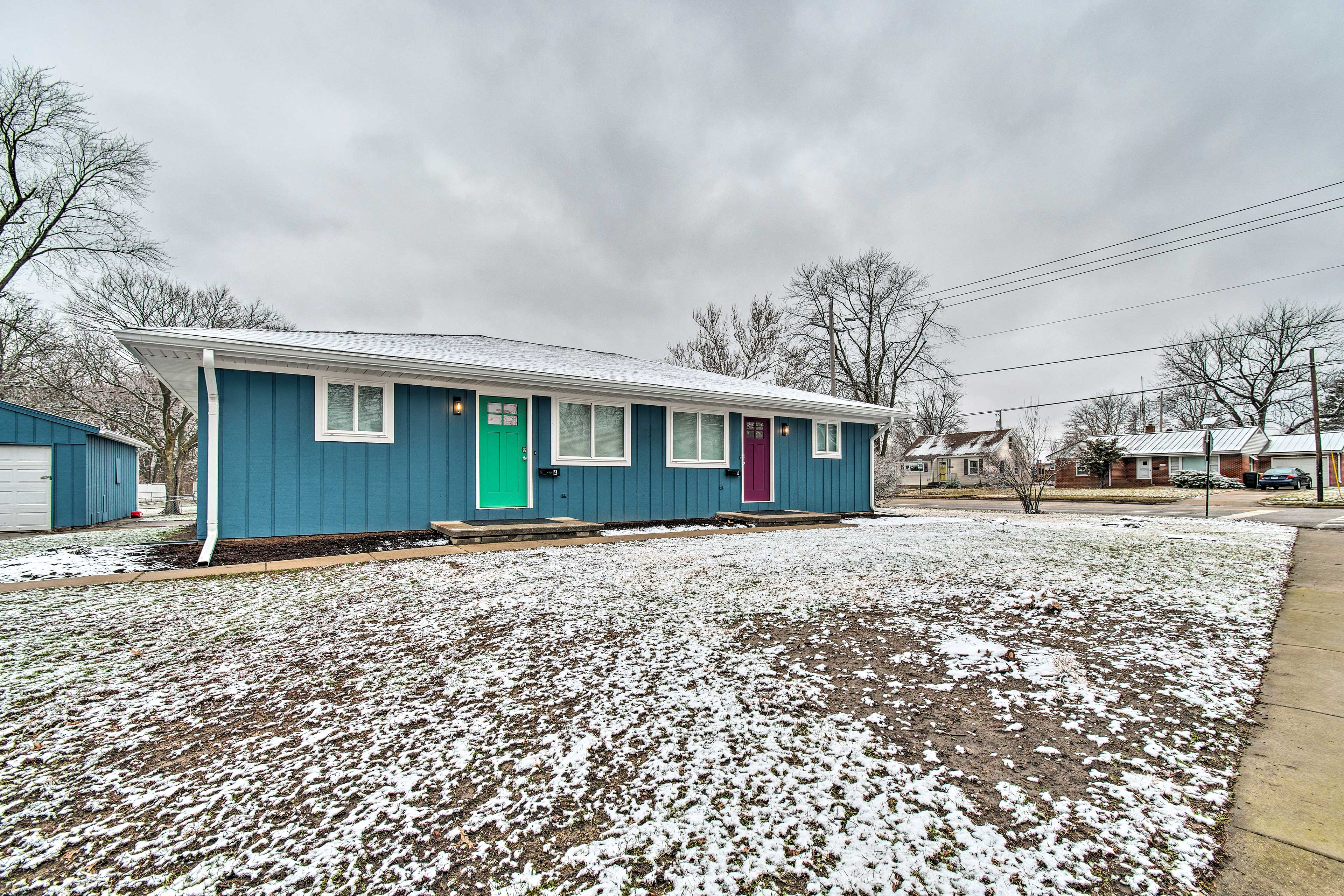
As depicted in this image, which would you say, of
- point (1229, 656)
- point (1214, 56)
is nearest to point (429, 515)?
point (1229, 656)

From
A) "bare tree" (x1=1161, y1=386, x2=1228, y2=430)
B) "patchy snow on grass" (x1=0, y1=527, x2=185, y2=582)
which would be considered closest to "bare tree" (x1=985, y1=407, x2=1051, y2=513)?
"patchy snow on grass" (x1=0, y1=527, x2=185, y2=582)

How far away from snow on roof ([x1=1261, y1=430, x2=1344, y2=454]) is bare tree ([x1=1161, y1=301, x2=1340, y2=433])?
3.24 feet

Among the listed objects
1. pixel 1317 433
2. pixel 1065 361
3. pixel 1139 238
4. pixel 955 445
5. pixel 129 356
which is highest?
pixel 1139 238

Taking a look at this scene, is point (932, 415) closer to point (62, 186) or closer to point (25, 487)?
point (25, 487)

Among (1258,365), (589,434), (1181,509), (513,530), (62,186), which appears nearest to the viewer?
(513,530)

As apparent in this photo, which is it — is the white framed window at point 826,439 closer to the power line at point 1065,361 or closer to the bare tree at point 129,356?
the power line at point 1065,361

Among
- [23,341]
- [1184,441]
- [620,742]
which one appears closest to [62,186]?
[23,341]

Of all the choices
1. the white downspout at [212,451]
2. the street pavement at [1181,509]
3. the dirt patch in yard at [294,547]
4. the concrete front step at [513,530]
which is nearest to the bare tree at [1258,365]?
the street pavement at [1181,509]

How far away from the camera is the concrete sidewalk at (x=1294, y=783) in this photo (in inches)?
42.6

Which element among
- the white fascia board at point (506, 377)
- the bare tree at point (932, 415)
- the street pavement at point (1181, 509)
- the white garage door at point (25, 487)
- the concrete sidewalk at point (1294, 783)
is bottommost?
the street pavement at point (1181, 509)

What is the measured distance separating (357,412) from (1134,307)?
1018 inches

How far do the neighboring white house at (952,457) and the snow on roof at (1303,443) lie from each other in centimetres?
1370

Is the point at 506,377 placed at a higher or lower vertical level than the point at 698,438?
higher

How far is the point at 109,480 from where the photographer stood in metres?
10.7
